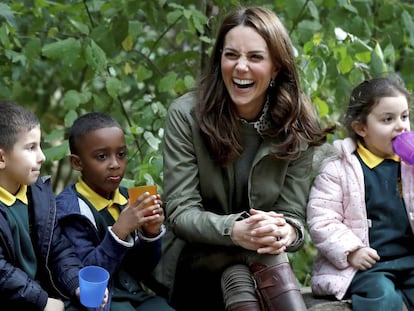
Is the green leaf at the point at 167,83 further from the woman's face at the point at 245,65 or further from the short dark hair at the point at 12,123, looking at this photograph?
the short dark hair at the point at 12,123

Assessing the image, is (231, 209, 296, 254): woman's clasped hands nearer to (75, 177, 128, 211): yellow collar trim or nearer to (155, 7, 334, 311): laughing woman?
(155, 7, 334, 311): laughing woman

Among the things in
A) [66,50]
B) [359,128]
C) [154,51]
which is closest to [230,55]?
[359,128]

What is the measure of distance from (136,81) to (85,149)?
5.23 ft

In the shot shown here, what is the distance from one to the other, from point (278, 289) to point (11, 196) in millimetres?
1080

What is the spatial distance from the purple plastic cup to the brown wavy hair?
1.02ft

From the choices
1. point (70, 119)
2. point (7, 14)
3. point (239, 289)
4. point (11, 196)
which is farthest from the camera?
point (70, 119)

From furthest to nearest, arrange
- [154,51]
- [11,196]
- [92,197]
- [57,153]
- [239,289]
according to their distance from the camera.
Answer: [154,51]
[57,153]
[92,197]
[239,289]
[11,196]

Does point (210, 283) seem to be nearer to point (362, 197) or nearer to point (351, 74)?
point (362, 197)

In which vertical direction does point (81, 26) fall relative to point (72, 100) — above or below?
above

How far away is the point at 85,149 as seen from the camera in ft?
10.3

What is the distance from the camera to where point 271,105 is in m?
3.29

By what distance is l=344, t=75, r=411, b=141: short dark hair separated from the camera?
10.6 feet

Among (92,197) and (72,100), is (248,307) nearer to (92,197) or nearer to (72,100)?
(92,197)

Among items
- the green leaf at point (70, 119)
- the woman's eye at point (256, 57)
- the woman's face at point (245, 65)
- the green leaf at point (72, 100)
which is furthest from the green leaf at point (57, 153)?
the woman's eye at point (256, 57)
